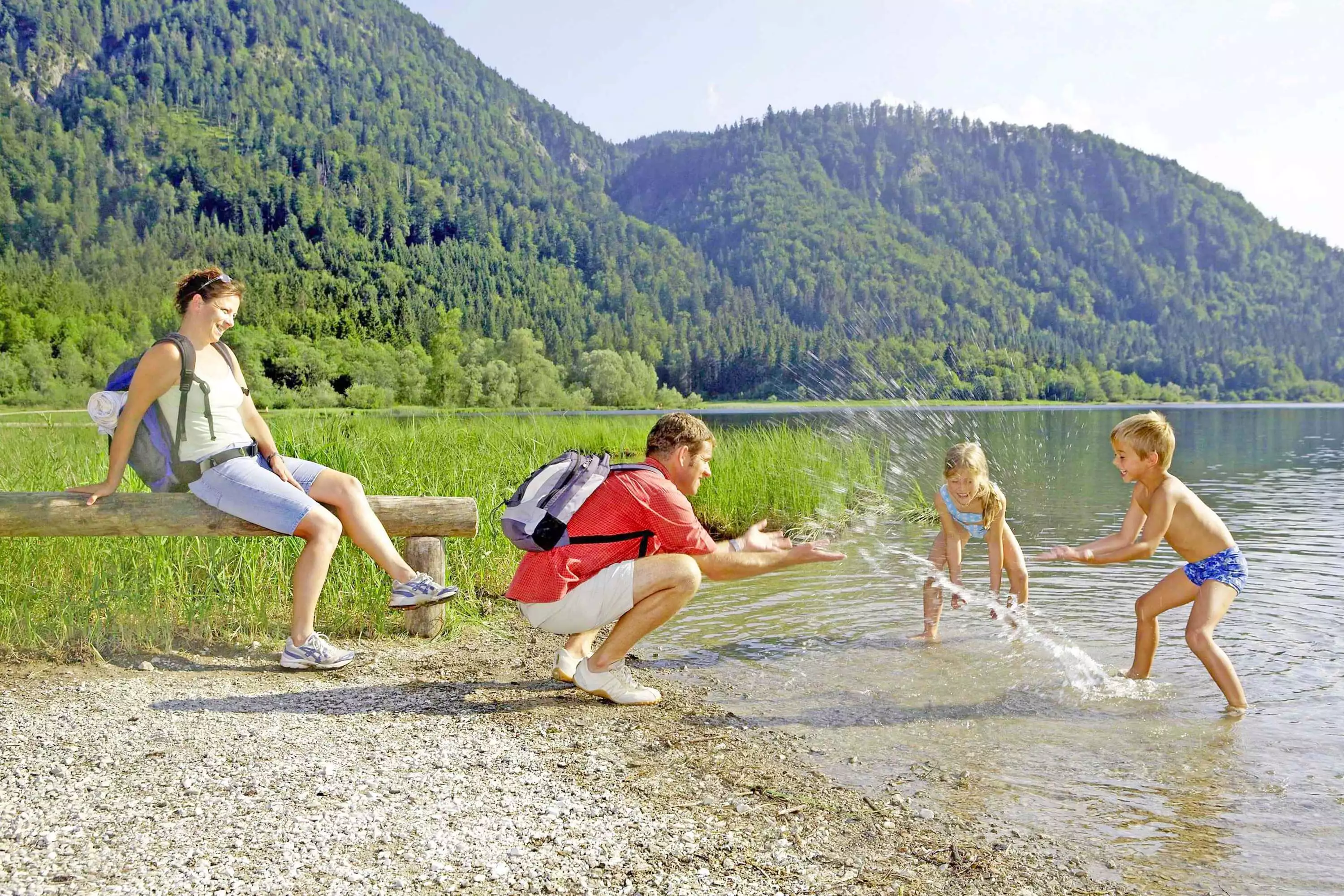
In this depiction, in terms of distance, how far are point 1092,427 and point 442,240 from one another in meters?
136

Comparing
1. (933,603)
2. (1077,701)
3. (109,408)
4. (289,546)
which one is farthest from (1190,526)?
(109,408)

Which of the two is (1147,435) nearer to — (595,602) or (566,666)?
(595,602)

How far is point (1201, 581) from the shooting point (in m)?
5.12

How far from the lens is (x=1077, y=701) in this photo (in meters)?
5.29

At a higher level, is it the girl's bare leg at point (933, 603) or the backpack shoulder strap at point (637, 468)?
the backpack shoulder strap at point (637, 468)

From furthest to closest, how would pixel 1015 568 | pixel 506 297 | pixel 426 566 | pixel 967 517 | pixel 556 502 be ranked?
1. pixel 506 297
2. pixel 1015 568
3. pixel 967 517
4. pixel 426 566
5. pixel 556 502

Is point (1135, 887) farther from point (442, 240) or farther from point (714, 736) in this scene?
point (442, 240)

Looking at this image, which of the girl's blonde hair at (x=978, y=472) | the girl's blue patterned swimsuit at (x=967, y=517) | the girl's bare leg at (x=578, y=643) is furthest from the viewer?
the girl's blue patterned swimsuit at (x=967, y=517)

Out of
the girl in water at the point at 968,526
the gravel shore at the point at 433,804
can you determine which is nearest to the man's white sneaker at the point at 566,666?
the gravel shore at the point at 433,804

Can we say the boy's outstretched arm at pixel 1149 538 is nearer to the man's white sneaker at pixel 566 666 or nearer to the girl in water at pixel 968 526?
the girl in water at pixel 968 526

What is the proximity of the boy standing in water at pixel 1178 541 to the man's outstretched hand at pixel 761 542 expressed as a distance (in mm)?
1333

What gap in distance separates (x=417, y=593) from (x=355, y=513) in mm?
569

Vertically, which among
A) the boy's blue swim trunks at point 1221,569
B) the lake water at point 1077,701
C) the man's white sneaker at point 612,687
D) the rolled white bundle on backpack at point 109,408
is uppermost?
the rolled white bundle on backpack at point 109,408

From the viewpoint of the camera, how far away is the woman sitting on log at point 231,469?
16.9 ft
